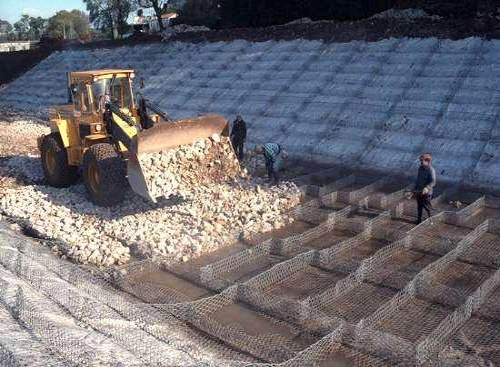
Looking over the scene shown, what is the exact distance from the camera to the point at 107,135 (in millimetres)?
9344

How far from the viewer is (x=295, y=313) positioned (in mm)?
5559

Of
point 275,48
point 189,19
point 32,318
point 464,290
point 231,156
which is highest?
point 189,19

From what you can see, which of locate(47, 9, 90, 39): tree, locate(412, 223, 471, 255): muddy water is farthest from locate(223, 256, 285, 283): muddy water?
locate(47, 9, 90, 39): tree

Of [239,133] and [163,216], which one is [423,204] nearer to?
[163,216]

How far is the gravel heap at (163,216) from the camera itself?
7.25m

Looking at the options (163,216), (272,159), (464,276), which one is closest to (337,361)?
(464,276)

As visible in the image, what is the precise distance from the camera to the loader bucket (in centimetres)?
803

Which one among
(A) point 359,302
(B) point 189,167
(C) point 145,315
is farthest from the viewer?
(B) point 189,167

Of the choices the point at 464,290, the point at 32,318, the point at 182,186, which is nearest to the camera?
the point at 32,318

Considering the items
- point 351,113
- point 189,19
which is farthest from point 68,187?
point 189,19

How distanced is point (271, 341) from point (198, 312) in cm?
93

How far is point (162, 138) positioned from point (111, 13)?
1433 inches

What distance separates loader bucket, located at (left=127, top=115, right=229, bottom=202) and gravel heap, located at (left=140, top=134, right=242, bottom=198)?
9 cm

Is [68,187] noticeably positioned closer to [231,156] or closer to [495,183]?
[231,156]
